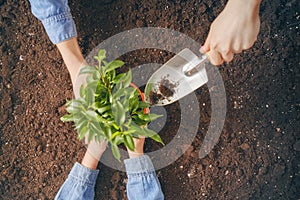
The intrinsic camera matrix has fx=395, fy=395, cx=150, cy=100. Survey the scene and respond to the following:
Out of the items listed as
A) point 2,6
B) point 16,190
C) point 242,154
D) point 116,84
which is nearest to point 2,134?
point 16,190

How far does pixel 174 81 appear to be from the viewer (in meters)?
1.24

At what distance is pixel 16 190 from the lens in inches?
57.0

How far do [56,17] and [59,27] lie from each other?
1.3 inches

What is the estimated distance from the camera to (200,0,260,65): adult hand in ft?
3.39

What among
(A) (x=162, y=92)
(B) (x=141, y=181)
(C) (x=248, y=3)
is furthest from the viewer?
(B) (x=141, y=181)

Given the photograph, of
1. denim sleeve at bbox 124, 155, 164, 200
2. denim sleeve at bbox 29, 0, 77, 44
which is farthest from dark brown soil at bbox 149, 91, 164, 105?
denim sleeve at bbox 29, 0, 77, 44

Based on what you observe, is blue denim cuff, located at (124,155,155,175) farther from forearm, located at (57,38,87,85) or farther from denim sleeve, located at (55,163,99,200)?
forearm, located at (57,38,87,85)

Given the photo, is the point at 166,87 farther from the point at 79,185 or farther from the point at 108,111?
the point at 79,185

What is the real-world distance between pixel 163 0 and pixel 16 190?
0.87 m

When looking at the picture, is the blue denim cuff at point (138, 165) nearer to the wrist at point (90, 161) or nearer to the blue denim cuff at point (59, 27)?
the wrist at point (90, 161)

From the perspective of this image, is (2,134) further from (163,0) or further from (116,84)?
(163,0)

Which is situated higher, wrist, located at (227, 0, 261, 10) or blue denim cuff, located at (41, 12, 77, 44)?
blue denim cuff, located at (41, 12, 77, 44)

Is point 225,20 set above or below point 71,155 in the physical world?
above

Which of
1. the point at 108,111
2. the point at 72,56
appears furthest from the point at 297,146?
the point at 72,56
